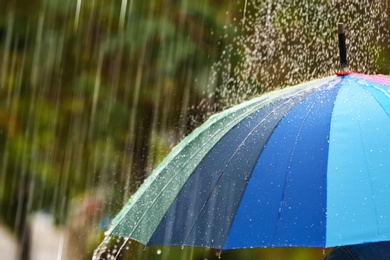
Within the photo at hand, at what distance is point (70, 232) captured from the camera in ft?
21.6

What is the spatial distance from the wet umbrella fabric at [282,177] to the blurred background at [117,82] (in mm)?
2571

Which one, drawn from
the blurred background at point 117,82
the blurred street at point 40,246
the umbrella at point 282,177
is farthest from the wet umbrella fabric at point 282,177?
the blurred street at point 40,246

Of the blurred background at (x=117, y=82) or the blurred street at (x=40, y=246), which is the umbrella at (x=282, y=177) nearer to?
the blurred background at (x=117, y=82)

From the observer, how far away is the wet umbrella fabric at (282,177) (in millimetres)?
2754

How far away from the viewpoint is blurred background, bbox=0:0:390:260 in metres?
5.87

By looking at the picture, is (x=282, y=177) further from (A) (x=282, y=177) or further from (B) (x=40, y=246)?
(B) (x=40, y=246)

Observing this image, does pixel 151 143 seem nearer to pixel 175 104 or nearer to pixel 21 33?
pixel 175 104

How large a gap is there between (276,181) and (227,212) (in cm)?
23

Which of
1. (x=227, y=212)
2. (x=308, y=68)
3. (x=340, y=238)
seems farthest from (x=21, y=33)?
(x=340, y=238)

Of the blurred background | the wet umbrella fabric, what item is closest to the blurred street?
the blurred background

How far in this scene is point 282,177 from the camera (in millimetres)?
2939

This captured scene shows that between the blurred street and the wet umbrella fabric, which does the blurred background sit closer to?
the blurred street

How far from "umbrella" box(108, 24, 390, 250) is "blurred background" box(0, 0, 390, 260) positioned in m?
2.57

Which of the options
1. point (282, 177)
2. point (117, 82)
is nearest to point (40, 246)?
point (117, 82)
